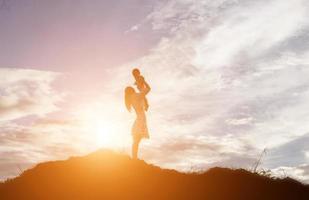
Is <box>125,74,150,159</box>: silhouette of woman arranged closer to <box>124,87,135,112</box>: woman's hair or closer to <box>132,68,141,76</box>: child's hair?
<box>124,87,135,112</box>: woman's hair

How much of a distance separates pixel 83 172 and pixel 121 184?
68.0 inches

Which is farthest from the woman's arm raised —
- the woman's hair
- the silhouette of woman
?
the woman's hair

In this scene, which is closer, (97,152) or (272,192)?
(272,192)

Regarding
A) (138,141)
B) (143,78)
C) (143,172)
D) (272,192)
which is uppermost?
(143,78)

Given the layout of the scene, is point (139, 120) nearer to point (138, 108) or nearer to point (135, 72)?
point (138, 108)

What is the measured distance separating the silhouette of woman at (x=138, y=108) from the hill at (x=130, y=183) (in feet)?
3.45

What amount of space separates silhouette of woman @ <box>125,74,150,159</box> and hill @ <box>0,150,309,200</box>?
1.05m

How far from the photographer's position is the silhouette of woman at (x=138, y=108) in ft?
64.3

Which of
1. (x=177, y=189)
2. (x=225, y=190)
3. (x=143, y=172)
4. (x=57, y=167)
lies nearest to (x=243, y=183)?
(x=225, y=190)

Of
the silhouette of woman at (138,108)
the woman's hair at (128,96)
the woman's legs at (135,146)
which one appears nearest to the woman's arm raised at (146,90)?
the silhouette of woman at (138,108)

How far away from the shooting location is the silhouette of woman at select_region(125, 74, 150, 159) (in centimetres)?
1961

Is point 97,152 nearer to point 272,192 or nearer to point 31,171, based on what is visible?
point 31,171

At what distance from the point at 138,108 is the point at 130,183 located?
309 centimetres

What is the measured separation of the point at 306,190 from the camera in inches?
792
